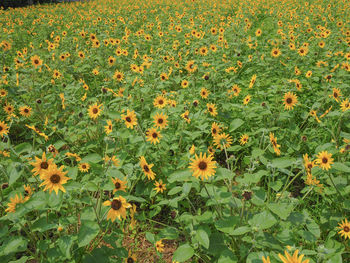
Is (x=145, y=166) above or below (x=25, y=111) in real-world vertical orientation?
below

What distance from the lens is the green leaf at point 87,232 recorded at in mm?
1633

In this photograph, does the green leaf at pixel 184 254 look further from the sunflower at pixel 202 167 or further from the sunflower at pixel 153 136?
the sunflower at pixel 153 136

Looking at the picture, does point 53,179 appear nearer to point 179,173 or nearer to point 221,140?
point 179,173

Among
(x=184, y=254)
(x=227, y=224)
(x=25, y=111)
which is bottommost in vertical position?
(x=184, y=254)

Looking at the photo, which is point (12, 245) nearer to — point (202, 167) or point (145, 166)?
point (145, 166)

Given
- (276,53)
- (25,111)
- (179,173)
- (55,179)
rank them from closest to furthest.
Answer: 1. (55,179)
2. (179,173)
3. (25,111)
4. (276,53)

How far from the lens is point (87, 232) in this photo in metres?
1.68

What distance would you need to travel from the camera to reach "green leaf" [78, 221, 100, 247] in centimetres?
163

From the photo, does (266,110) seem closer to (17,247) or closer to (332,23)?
(17,247)

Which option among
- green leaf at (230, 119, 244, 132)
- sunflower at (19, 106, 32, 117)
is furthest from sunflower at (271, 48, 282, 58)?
sunflower at (19, 106, 32, 117)

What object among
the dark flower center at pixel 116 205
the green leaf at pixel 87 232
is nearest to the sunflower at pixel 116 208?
the dark flower center at pixel 116 205

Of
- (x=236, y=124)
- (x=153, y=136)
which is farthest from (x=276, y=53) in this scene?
(x=153, y=136)

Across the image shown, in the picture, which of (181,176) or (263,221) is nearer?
(263,221)

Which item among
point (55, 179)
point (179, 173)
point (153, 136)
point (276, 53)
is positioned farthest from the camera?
point (276, 53)
